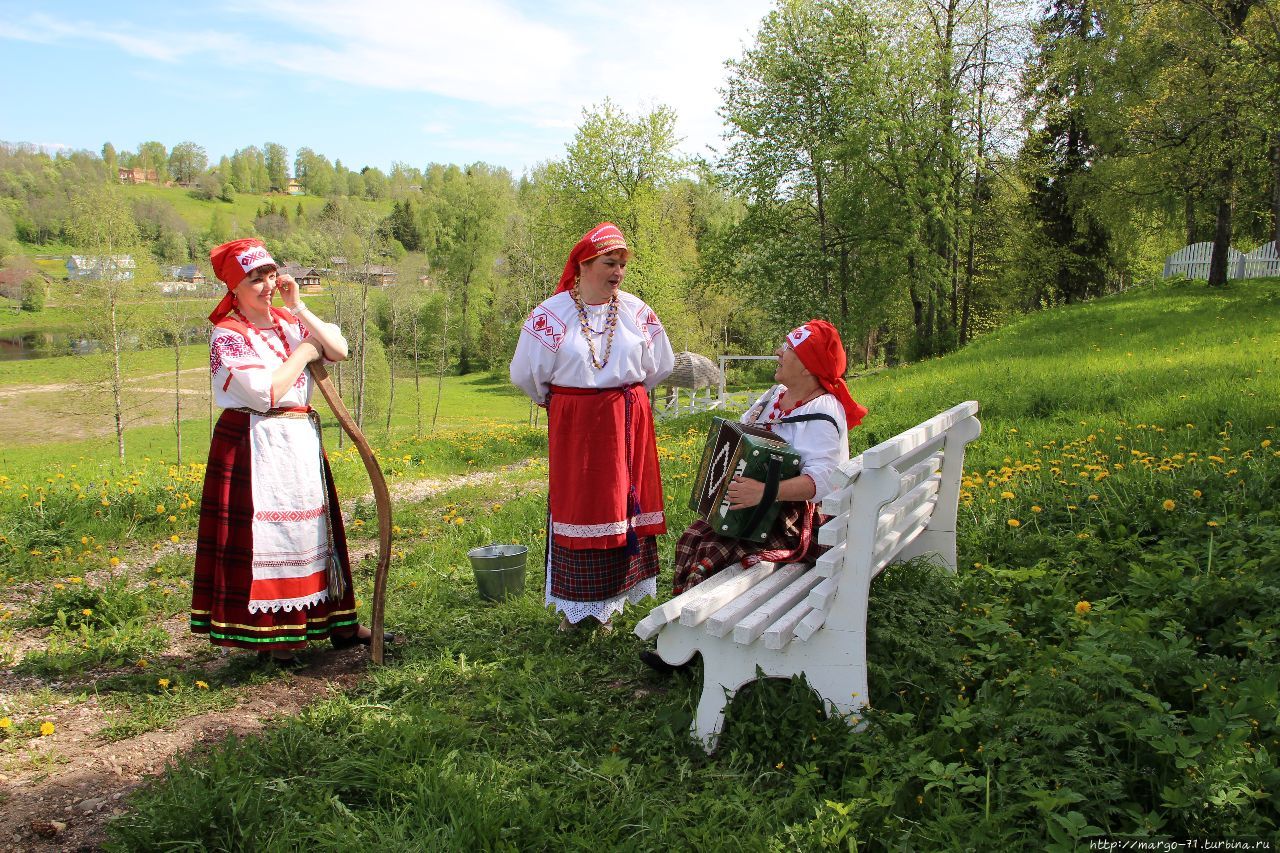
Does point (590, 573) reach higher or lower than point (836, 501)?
lower

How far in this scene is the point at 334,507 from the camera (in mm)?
4109

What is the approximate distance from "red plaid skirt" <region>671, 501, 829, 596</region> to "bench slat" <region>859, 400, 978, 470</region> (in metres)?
0.47

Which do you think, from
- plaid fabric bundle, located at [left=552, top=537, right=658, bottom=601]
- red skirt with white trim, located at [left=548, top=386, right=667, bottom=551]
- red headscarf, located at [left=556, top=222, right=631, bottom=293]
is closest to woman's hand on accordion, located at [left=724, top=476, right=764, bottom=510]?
red skirt with white trim, located at [left=548, top=386, right=667, bottom=551]

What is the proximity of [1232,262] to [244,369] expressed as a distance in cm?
3235

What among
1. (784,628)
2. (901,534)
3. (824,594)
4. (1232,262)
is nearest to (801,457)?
(901,534)

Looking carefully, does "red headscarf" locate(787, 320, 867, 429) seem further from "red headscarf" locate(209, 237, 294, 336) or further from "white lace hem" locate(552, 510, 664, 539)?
"red headscarf" locate(209, 237, 294, 336)

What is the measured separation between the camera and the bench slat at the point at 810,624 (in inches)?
107

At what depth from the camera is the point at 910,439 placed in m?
3.10

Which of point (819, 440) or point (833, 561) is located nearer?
point (833, 561)

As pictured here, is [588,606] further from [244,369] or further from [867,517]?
[244,369]

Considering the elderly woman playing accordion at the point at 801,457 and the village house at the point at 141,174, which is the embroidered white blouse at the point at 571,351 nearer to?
the elderly woman playing accordion at the point at 801,457

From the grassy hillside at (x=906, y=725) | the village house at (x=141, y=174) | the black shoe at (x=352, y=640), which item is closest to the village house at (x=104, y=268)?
the grassy hillside at (x=906, y=725)

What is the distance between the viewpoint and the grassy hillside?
2.18 meters

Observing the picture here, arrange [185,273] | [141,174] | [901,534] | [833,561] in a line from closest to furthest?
[833,561] → [901,534] → [185,273] → [141,174]
